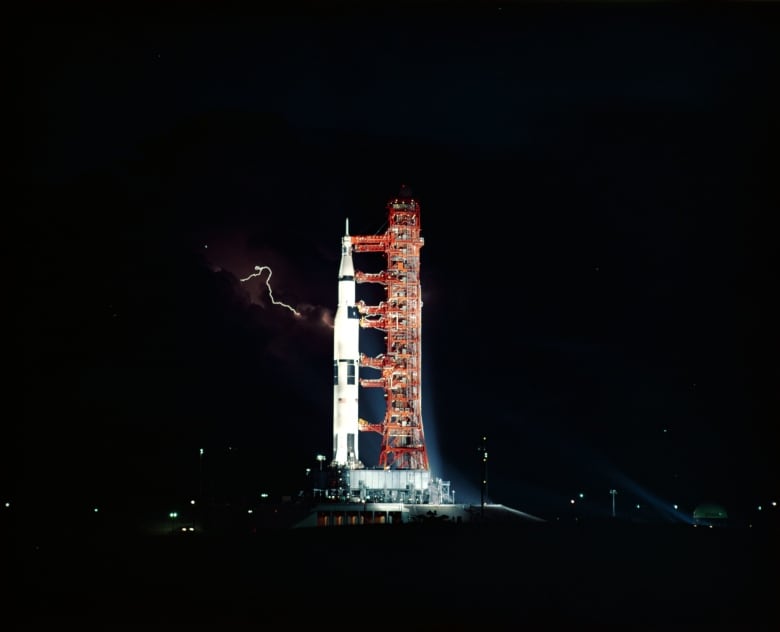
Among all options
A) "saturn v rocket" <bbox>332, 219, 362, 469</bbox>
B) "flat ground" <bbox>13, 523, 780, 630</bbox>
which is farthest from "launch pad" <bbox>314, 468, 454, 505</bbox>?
"flat ground" <bbox>13, 523, 780, 630</bbox>

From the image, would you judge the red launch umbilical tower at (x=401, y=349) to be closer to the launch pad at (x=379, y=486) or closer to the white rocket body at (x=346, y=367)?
the white rocket body at (x=346, y=367)

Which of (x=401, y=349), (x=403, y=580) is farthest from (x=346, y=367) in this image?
(x=403, y=580)

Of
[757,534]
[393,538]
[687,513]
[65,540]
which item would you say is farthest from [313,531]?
[687,513]

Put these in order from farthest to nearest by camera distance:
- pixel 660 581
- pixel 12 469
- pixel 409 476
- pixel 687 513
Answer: pixel 687 513
pixel 409 476
pixel 12 469
pixel 660 581

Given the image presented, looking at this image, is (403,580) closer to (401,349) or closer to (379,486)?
(379,486)

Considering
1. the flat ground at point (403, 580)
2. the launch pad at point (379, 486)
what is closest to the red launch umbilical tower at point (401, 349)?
the launch pad at point (379, 486)

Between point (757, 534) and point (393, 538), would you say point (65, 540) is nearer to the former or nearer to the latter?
point (393, 538)

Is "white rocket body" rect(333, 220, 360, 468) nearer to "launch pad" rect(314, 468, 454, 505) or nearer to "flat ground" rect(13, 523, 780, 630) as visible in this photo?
"launch pad" rect(314, 468, 454, 505)

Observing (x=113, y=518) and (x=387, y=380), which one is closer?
(x=113, y=518)
